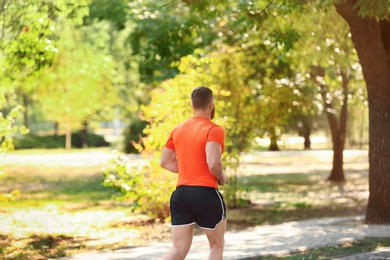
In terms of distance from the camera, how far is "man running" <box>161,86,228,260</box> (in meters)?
6.34

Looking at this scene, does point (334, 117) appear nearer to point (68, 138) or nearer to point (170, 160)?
point (170, 160)

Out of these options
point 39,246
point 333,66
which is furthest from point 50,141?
point 39,246

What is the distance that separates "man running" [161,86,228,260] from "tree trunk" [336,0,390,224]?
701 cm

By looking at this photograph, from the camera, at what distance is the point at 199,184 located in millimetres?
6367

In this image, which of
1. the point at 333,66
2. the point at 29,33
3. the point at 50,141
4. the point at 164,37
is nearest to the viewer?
the point at 29,33

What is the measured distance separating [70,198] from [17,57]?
1003 cm

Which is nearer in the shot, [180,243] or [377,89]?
[180,243]

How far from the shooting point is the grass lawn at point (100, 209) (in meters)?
13.0

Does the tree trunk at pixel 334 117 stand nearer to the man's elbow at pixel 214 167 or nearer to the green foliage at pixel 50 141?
the man's elbow at pixel 214 167

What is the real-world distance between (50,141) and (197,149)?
53.1 meters

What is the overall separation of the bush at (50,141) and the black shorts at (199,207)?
161 feet

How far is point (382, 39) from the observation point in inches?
514

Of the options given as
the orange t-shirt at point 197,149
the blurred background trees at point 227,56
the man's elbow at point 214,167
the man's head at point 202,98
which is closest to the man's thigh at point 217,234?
the orange t-shirt at point 197,149

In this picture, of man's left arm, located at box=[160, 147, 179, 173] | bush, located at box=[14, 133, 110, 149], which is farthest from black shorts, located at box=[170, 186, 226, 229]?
bush, located at box=[14, 133, 110, 149]
